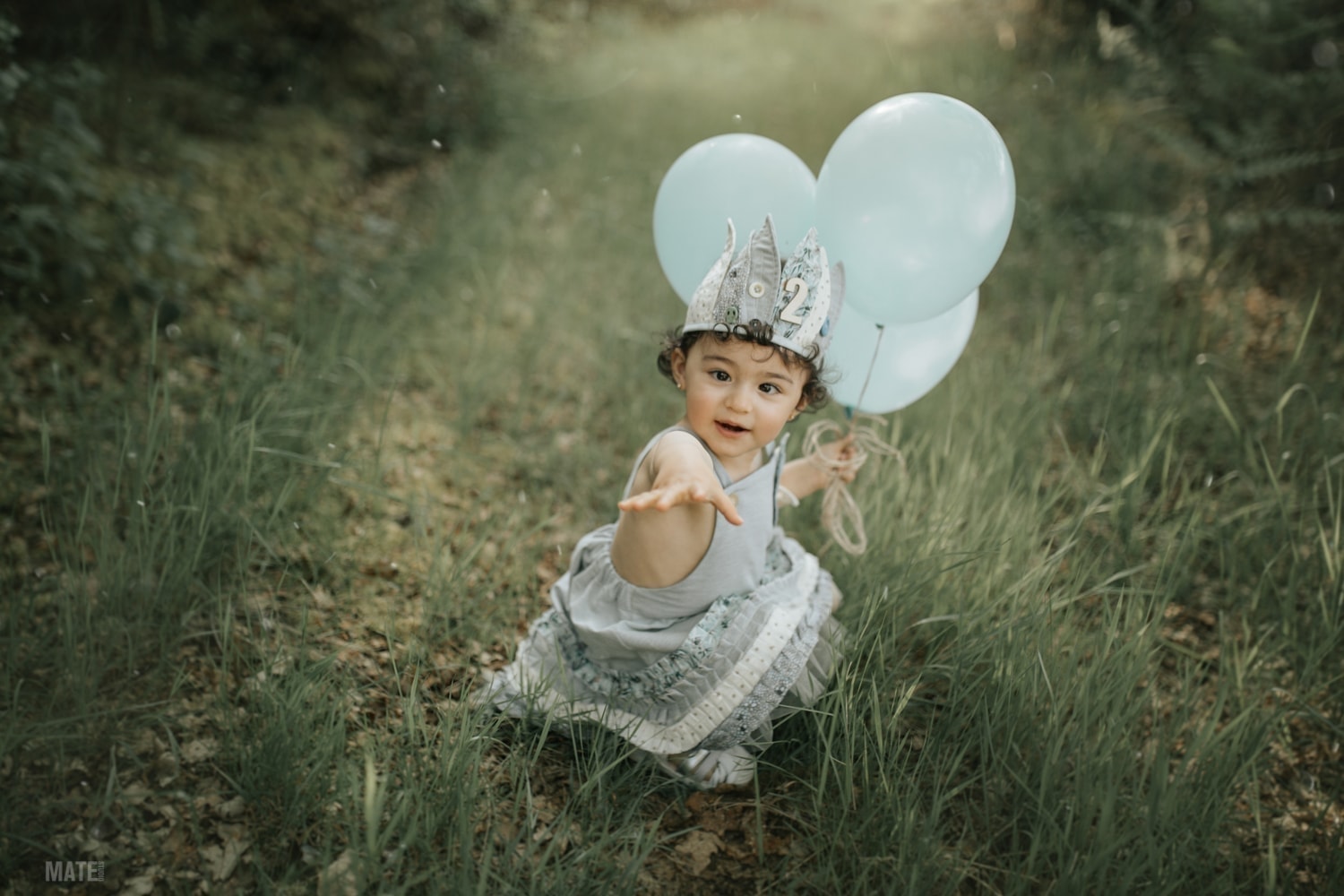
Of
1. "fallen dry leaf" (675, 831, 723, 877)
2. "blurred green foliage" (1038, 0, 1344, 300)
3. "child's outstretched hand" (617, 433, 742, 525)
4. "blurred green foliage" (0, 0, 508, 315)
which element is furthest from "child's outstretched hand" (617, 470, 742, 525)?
"blurred green foliage" (1038, 0, 1344, 300)

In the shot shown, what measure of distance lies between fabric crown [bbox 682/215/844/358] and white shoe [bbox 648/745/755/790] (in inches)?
35.8

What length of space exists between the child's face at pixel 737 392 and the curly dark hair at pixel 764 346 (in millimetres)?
11

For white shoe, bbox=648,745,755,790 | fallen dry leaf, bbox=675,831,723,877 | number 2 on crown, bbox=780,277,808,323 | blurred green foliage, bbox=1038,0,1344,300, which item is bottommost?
fallen dry leaf, bbox=675,831,723,877

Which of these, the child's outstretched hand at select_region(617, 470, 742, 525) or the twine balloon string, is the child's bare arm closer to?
the child's outstretched hand at select_region(617, 470, 742, 525)

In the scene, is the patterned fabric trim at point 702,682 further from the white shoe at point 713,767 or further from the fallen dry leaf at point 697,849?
the fallen dry leaf at point 697,849

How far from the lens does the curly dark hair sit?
6.25ft

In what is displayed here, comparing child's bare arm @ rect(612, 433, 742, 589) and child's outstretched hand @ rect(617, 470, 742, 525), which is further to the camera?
child's bare arm @ rect(612, 433, 742, 589)

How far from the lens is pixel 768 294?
1.92 metres

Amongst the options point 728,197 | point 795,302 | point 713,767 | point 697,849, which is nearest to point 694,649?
point 713,767

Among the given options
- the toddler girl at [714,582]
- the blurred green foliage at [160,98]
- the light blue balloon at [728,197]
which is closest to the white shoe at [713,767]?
the toddler girl at [714,582]

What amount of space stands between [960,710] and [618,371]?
2.20 m

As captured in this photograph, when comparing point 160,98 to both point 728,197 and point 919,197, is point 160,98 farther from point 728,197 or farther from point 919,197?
point 919,197

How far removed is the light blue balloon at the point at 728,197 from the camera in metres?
2.15

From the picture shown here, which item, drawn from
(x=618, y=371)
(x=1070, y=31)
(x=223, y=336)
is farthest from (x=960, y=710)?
(x=1070, y=31)
